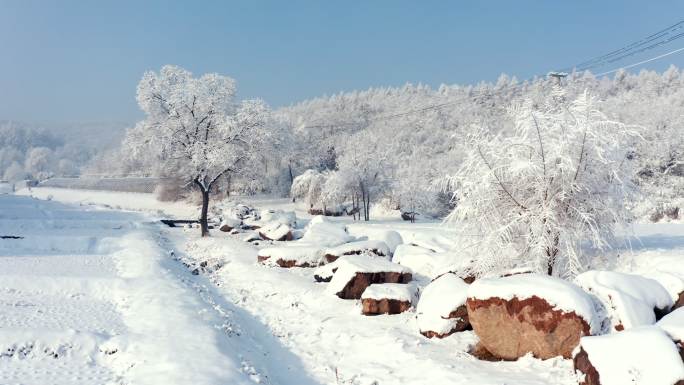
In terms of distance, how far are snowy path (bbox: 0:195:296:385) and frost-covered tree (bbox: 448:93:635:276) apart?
7956mm

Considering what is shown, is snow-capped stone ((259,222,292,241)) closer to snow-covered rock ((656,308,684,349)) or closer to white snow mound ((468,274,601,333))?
white snow mound ((468,274,601,333))

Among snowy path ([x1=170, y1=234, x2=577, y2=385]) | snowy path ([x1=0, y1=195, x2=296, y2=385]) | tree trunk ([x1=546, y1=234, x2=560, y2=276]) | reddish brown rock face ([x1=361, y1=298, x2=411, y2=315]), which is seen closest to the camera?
snowy path ([x1=0, y1=195, x2=296, y2=385])

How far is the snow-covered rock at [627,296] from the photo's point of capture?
10.1 meters

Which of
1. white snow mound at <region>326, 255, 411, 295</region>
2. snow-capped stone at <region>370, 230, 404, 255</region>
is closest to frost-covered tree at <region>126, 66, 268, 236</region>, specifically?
snow-capped stone at <region>370, 230, 404, 255</region>

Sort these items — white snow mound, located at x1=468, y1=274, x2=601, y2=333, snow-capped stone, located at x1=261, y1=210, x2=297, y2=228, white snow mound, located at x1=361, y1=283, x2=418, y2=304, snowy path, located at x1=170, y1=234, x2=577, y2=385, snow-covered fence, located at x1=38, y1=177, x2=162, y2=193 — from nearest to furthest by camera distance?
1. snowy path, located at x1=170, y1=234, x2=577, y2=385
2. white snow mound, located at x1=468, y1=274, x2=601, y2=333
3. white snow mound, located at x1=361, y1=283, x2=418, y2=304
4. snow-capped stone, located at x1=261, y1=210, x2=297, y2=228
5. snow-covered fence, located at x1=38, y1=177, x2=162, y2=193

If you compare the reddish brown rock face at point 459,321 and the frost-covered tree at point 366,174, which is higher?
the frost-covered tree at point 366,174

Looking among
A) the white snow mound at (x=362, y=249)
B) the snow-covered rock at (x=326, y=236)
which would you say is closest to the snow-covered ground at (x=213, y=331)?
the white snow mound at (x=362, y=249)

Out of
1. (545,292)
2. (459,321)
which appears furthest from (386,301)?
(545,292)

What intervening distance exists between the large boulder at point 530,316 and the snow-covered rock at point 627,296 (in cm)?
55

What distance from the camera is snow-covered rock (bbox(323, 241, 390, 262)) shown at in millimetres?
21641

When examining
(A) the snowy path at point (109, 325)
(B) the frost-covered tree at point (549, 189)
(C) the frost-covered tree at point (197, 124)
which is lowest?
(A) the snowy path at point (109, 325)

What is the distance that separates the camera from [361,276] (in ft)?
54.3

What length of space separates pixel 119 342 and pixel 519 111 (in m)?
13.0

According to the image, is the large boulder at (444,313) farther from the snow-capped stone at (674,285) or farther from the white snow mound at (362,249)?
the white snow mound at (362,249)
